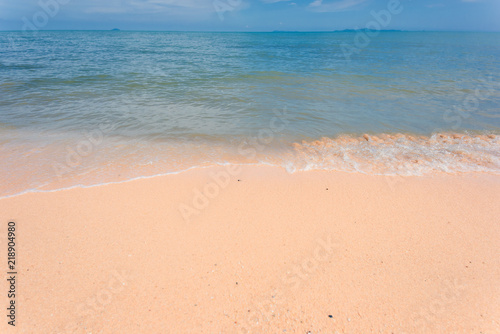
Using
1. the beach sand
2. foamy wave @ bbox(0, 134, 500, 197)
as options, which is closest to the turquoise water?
foamy wave @ bbox(0, 134, 500, 197)

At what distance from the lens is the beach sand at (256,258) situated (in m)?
2.38

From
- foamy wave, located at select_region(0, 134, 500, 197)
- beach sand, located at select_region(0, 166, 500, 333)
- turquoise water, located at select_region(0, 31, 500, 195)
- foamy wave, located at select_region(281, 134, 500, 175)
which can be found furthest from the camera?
turquoise water, located at select_region(0, 31, 500, 195)

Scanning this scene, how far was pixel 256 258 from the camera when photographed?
9.81ft

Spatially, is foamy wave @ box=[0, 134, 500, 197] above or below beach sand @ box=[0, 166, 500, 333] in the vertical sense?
below

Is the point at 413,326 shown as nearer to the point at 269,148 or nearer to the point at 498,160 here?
the point at 269,148

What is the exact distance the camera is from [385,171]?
512 centimetres

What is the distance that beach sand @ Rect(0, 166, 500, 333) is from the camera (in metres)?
2.38

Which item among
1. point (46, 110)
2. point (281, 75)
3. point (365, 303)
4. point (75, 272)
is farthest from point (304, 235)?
point (281, 75)

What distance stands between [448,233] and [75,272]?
183 inches

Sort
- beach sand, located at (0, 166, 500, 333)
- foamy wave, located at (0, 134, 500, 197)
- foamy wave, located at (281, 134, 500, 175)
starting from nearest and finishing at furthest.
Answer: beach sand, located at (0, 166, 500, 333)
foamy wave, located at (0, 134, 500, 197)
foamy wave, located at (281, 134, 500, 175)

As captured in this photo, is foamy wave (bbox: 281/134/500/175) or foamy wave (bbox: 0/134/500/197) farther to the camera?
foamy wave (bbox: 281/134/500/175)

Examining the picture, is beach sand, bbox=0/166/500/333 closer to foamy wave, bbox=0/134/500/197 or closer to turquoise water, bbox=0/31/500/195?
foamy wave, bbox=0/134/500/197

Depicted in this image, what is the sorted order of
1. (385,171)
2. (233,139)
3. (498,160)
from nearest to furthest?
(385,171)
(498,160)
(233,139)

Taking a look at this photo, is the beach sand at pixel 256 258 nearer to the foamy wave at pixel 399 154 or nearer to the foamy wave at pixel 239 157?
the foamy wave at pixel 239 157
